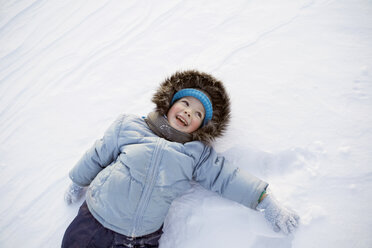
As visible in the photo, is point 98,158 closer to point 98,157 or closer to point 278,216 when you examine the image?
point 98,157

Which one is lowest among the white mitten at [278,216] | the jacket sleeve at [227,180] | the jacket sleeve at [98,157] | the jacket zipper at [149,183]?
the white mitten at [278,216]

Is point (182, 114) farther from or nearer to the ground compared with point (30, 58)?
nearer to the ground

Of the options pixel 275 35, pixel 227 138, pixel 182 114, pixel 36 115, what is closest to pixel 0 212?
pixel 36 115

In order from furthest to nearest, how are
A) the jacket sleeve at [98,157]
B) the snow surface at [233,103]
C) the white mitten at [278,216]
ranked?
the jacket sleeve at [98,157]
the snow surface at [233,103]
the white mitten at [278,216]

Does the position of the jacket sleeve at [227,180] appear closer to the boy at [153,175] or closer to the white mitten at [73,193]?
the boy at [153,175]

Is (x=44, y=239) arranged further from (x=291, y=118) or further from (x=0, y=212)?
(x=291, y=118)

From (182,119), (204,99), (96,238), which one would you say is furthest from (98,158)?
(204,99)

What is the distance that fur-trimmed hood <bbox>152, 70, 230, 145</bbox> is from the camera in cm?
147

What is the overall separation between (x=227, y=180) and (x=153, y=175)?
456mm

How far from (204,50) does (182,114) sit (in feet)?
3.27

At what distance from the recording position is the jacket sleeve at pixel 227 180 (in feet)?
4.11

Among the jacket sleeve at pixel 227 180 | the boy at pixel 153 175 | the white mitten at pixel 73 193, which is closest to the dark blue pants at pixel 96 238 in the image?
the boy at pixel 153 175

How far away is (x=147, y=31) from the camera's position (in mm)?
2518

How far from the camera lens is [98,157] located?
1.46 m
